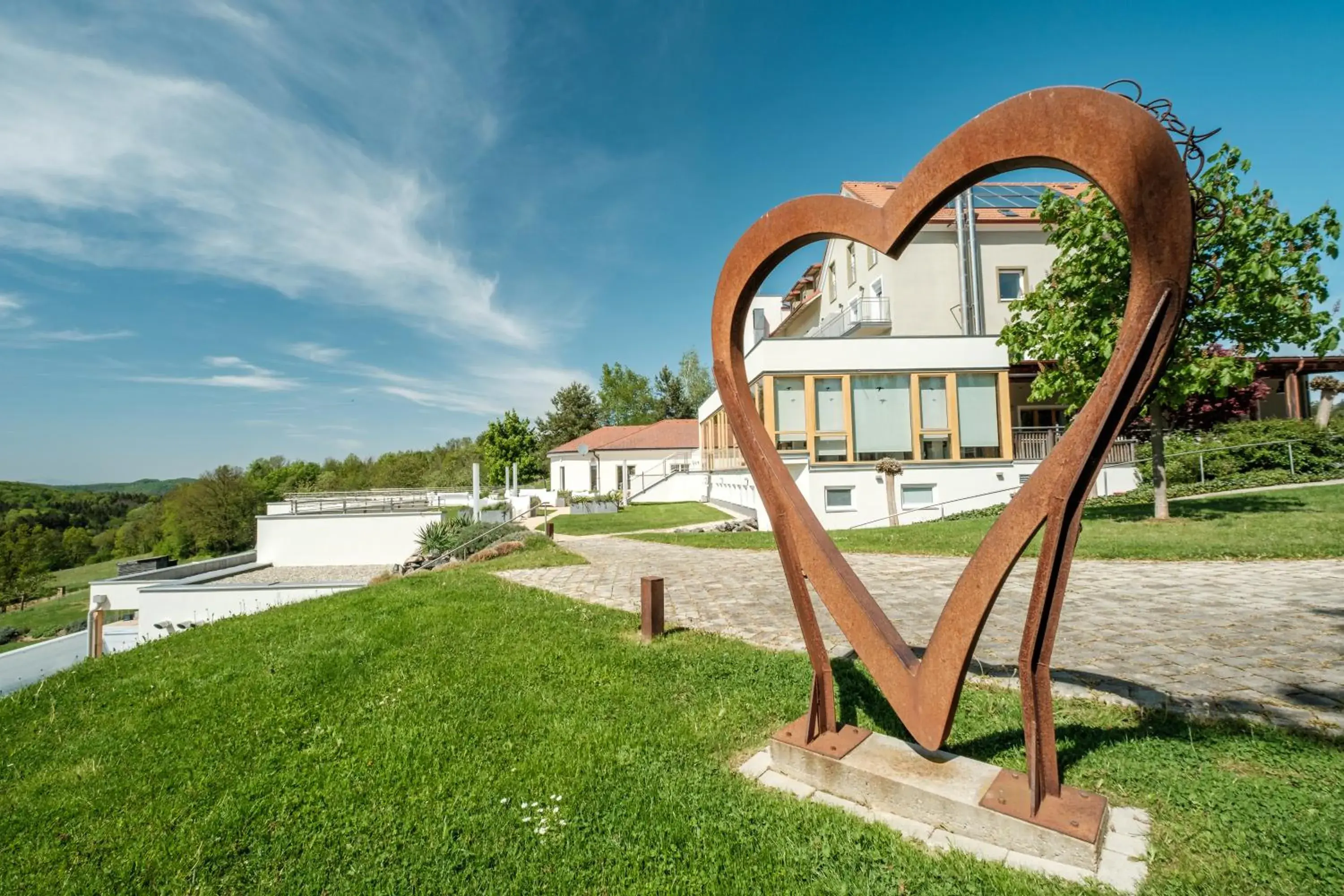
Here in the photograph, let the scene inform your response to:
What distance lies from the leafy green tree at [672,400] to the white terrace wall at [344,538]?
48134 millimetres

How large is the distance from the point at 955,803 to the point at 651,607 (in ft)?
13.0

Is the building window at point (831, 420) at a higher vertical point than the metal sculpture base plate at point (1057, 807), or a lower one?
higher

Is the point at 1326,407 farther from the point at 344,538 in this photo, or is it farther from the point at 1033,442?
the point at 344,538

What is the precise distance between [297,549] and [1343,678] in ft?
90.3

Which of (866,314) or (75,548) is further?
(75,548)

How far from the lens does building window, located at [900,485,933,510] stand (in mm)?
19422

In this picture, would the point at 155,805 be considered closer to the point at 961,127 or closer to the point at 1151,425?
the point at 961,127

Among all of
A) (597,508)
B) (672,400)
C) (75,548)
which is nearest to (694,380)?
(672,400)

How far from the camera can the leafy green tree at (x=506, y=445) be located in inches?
1999

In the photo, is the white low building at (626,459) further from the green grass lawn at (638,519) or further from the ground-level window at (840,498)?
the ground-level window at (840,498)

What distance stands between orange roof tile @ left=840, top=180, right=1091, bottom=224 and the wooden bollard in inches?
814

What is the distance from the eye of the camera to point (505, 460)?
50719mm

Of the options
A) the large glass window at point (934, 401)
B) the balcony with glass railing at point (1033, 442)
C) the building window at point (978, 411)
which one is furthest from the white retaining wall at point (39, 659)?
the balcony with glass railing at point (1033, 442)

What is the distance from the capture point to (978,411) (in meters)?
19.5
